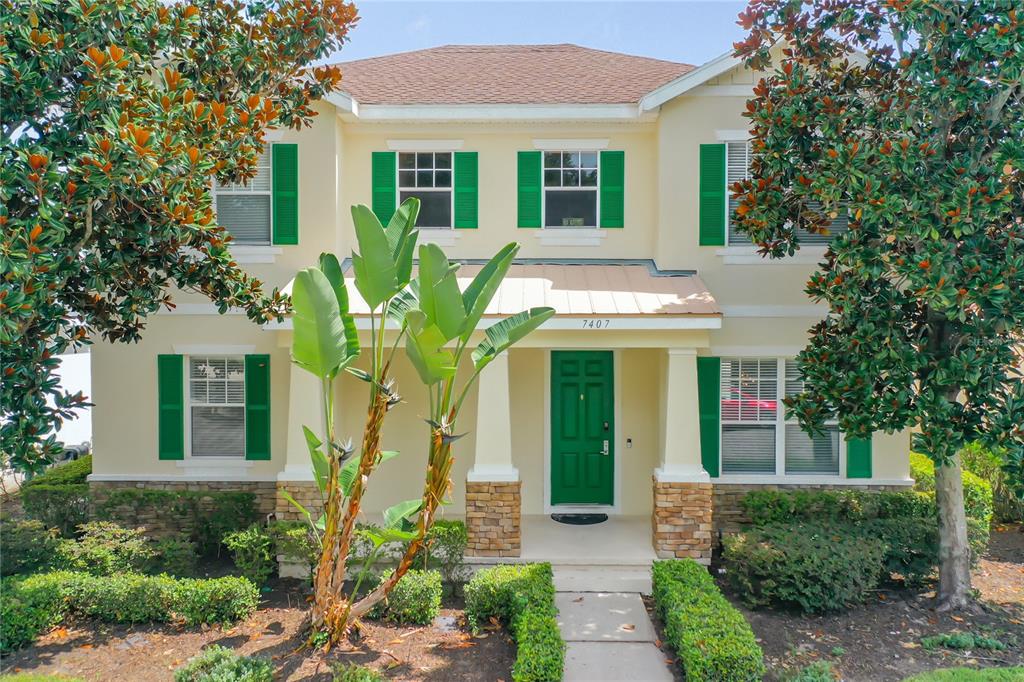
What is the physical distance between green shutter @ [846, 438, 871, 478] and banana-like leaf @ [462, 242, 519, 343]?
7101 millimetres

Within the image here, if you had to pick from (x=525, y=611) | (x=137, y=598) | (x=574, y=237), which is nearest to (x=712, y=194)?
(x=574, y=237)

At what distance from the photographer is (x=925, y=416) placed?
26.4 feet


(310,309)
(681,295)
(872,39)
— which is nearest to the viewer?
(310,309)

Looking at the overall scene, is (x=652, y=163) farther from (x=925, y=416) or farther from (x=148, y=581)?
(x=148, y=581)

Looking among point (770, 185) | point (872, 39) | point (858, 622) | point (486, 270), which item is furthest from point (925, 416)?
point (486, 270)

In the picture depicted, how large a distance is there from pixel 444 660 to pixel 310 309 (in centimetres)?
411

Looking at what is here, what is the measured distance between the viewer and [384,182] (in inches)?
452

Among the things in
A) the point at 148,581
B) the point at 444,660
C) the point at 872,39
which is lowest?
the point at 444,660

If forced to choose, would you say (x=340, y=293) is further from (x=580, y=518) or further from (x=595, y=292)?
(x=580, y=518)

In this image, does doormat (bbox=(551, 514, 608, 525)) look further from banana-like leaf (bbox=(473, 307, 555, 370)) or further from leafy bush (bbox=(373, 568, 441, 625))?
banana-like leaf (bbox=(473, 307, 555, 370))

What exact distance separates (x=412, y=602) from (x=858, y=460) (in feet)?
24.4

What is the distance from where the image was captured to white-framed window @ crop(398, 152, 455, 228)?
11.6 m

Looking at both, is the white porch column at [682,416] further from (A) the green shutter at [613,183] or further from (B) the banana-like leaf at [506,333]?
(B) the banana-like leaf at [506,333]

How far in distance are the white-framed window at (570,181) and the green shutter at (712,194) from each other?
5.79ft
